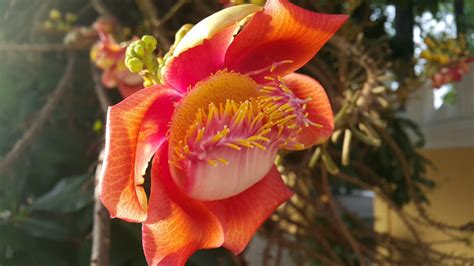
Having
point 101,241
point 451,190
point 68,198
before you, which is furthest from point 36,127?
point 451,190

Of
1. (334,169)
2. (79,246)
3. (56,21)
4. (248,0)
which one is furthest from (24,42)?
(334,169)

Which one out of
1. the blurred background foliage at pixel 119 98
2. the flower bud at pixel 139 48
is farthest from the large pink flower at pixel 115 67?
the flower bud at pixel 139 48

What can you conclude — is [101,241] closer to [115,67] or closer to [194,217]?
[194,217]

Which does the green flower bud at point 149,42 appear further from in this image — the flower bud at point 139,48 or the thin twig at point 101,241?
the thin twig at point 101,241

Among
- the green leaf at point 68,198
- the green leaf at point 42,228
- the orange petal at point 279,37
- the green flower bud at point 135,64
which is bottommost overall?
the green leaf at point 42,228

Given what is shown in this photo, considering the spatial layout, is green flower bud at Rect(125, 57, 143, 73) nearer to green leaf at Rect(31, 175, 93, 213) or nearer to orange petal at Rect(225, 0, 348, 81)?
orange petal at Rect(225, 0, 348, 81)

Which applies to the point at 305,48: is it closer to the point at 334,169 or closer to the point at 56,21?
the point at 334,169
